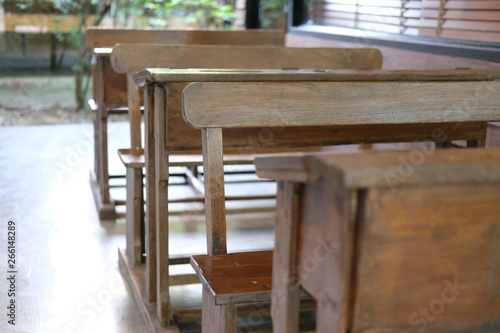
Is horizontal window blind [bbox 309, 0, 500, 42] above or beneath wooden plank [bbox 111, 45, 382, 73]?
above

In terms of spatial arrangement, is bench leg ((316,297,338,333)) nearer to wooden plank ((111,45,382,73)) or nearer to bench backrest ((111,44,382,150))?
bench backrest ((111,44,382,150))

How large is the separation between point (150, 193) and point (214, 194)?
51cm

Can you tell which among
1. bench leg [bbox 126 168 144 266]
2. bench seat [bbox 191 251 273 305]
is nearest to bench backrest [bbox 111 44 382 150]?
bench leg [bbox 126 168 144 266]

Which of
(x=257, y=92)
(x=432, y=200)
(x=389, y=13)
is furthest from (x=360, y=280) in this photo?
(x=389, y=13)

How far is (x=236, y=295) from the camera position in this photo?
1.72 metres

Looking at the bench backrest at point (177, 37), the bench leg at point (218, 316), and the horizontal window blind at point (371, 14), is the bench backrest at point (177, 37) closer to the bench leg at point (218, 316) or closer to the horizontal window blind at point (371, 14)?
the horizontal window blind at point (371, 14)

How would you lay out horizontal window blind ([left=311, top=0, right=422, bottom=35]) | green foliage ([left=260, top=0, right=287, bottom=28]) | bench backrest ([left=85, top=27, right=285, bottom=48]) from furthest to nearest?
green foliage ([left=260, top=0, right=287, bottom=28]), bench backrest ([left=85, top=27, right=285, bottom=48]), horizontal window blind ([left=311, top=0, right=422, bottom=35])

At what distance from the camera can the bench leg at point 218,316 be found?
184cm

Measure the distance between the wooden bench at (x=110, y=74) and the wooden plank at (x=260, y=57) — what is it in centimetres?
26

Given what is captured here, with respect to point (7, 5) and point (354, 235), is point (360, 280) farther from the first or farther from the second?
point (7, 5)

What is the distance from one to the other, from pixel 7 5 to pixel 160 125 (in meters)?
5.23

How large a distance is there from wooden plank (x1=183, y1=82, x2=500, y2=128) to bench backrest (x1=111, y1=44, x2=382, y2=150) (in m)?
1.22

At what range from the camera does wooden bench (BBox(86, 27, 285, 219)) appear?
148 inches

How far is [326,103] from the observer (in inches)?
78.1
